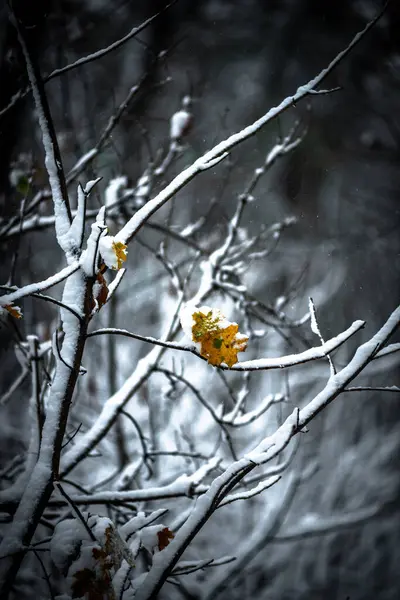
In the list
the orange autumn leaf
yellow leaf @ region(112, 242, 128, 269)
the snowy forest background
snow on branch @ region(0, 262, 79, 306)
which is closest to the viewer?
A: snow on branch @ region(0, 262, 79, 306)

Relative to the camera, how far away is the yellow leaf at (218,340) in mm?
1045

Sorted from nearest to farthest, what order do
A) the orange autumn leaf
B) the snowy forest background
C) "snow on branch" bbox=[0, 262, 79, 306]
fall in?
"snow on branch" bbox=[0, 262, 79, 306] → the orange autumn leaf → the snowy forest background

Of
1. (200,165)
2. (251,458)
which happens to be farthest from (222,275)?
(251,458)

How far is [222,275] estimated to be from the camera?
245 centimetres

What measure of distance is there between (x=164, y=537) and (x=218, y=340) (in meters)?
0.61

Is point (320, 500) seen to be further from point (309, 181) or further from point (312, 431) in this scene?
point (309, 181)

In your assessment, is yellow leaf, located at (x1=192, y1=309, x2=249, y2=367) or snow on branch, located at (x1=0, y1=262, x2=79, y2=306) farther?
yellow leaf, located at (x1=192, y1=309, x2=249, y2=367)

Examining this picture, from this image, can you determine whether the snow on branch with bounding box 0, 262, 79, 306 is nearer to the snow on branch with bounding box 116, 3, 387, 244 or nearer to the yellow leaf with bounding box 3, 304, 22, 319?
the yellow leaf with bounding box 3, 304, 22, 319

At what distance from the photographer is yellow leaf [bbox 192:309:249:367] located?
3.43 ft

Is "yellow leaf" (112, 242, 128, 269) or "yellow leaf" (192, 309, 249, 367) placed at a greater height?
"yellow leaf" (112, 242, 128, 269)

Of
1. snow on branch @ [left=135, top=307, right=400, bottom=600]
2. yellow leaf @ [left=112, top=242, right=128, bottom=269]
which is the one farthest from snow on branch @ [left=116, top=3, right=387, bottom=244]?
snow on branch @ [left=135, top=307, right=400, bottom=600]

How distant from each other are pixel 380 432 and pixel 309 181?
3.82 metres

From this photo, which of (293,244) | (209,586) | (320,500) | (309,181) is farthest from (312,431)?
(309,181)

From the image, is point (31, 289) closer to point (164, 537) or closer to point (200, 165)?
point (200, 165)
